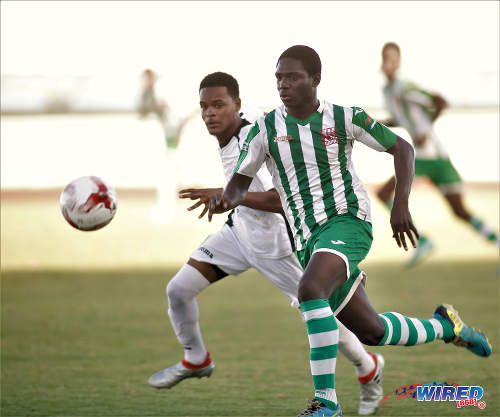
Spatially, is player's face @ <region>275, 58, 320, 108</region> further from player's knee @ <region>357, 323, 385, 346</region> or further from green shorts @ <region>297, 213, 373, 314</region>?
player's knee @ <region>357, 323, 385, 346</region>

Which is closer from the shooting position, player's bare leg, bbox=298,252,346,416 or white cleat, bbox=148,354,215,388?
player's bare leg, bbox=298,252,346,416

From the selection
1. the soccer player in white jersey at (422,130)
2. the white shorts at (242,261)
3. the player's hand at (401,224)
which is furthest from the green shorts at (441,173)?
the player's hand at (401,224)

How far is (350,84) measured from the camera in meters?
25.5

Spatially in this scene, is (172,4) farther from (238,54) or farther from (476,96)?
(476,96)

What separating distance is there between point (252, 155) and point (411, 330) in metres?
1.32

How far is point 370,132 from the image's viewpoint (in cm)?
464

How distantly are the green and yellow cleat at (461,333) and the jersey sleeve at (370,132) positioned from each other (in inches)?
44.1

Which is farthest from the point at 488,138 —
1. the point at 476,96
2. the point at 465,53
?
the point at 465,53

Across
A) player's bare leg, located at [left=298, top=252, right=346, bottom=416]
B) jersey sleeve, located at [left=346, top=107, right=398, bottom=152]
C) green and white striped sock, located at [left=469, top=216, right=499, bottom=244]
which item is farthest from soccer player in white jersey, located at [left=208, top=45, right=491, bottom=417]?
green and white striped sock, located at [left=469, top=216, right=499, bottom=244]

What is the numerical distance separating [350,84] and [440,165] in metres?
15.2

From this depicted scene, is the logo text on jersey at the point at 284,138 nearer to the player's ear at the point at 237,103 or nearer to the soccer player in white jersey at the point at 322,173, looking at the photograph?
the soccer player in white jersey at the point at 322,173

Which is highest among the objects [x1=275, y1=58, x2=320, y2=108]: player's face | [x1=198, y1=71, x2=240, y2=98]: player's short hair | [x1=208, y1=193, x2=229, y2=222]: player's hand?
[x1=198, y1=71, x2=240, y2=98]: player's short hair

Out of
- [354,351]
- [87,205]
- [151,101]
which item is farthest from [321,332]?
[151,101]

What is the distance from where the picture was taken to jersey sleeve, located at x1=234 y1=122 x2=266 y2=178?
4.71 m
